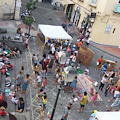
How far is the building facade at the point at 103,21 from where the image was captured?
18.8 m

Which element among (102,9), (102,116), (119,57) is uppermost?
(102,9)

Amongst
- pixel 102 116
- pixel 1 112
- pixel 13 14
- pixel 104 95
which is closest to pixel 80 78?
pixel 104 95

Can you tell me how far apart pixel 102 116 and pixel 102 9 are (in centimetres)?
1418

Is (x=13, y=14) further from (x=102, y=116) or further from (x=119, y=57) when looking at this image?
(x=102, y=116)

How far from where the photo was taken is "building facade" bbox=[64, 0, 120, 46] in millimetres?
18766

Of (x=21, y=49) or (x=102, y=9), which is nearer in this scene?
(x=21, y=49)

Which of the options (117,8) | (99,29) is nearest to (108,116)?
(99,29)

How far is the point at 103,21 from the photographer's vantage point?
1939 cm

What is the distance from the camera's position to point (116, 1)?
18.5m

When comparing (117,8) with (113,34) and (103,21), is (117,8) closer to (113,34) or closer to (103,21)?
(103,21)

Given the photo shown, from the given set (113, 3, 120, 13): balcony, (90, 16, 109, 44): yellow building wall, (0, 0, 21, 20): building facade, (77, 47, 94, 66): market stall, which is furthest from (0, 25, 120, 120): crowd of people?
(0, 0, 21, 20): building facade

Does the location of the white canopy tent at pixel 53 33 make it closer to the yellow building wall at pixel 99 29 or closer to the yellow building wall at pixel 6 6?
the yellow building wall at pixel 99 29

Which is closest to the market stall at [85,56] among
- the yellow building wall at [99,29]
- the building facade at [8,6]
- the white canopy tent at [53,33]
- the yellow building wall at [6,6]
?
the white canopy tent at [53,33]

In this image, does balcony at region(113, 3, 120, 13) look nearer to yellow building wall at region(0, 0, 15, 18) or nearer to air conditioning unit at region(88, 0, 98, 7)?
air conditioning unit at region(88, 0, 98, 7)
